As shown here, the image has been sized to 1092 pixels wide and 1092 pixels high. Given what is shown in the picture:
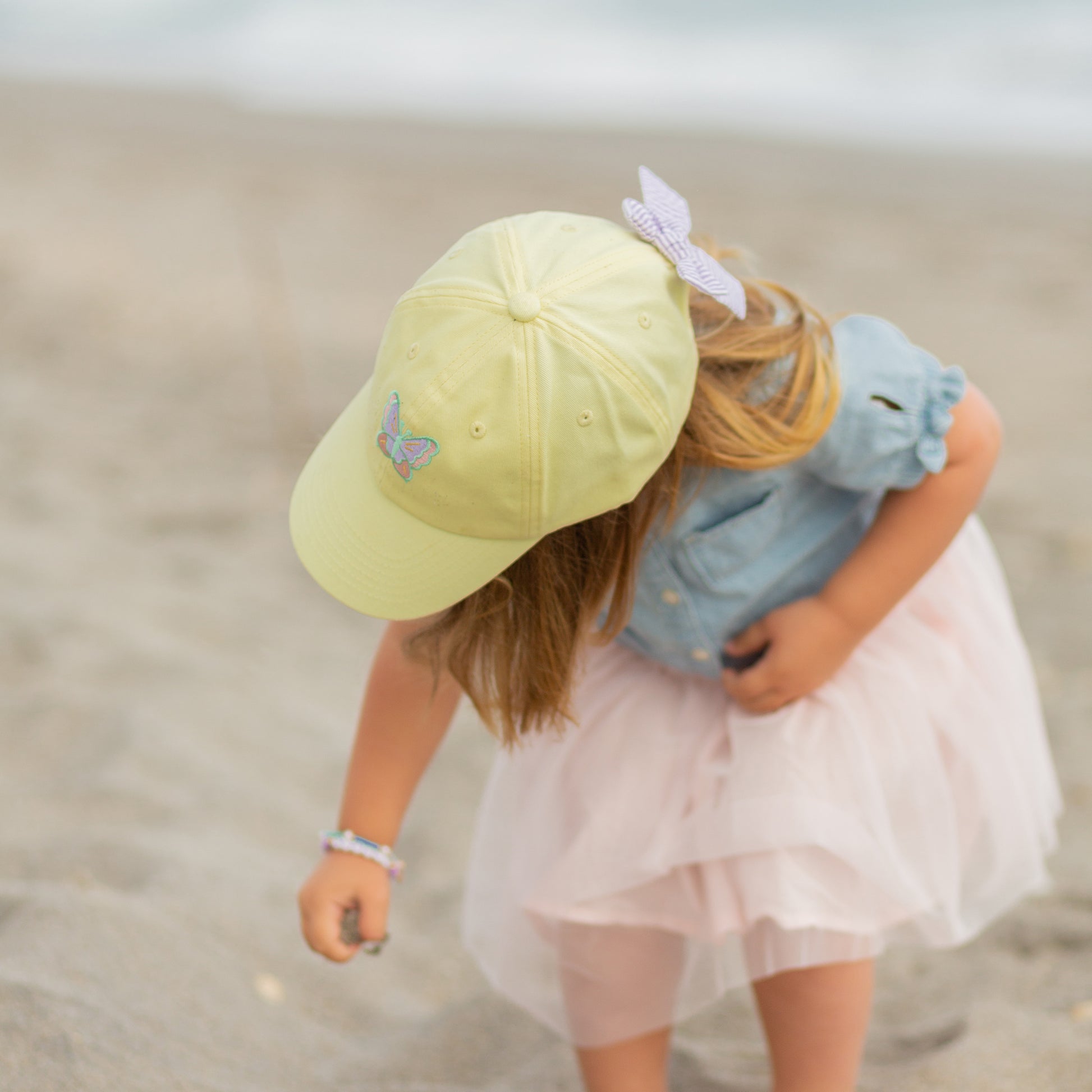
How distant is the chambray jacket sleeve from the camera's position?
125 centimetres

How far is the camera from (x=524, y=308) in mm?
1037

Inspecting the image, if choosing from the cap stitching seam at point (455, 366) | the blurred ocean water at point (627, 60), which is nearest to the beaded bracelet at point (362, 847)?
the cap stitching seam at point (455, 366)

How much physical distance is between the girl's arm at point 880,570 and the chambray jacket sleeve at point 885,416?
3cm

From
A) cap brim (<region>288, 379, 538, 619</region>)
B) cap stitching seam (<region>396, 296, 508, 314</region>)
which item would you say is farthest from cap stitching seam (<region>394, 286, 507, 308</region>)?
cap brim (<region>288, 379, 538, 619</region>)

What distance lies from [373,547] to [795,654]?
0.47 m

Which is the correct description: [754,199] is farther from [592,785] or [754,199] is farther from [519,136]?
[592,785]

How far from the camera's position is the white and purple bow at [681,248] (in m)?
1.11

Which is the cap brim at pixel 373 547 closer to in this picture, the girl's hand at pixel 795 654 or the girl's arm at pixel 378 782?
the girl's arm at pixel 378 782

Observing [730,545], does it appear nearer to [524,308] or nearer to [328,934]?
[524,308]

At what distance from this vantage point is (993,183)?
623 centimetres

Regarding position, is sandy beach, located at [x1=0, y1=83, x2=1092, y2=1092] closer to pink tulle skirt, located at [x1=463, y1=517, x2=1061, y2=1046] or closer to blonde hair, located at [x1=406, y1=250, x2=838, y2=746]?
pink tulle skirt, located at [x1=463, y1=517, x2=1061, y2=1046]

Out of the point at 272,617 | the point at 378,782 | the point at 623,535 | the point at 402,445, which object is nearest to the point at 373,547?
the point at 402,445

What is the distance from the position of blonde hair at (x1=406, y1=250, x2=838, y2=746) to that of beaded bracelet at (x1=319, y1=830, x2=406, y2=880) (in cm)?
24

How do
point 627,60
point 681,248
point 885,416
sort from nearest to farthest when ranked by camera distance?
point 681,248 → point 885,416 → point 627,60
